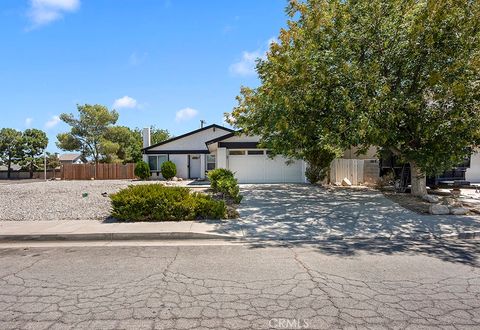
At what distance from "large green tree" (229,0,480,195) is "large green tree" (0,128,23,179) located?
151 feet

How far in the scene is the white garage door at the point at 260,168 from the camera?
2177 cm

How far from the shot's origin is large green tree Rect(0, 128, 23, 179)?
148 ft

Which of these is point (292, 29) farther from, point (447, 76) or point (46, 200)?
point (46, 200)

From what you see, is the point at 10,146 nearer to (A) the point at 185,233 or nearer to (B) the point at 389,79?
(A) the point at 185,233

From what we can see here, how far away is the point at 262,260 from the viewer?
19.2ft

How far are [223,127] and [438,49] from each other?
21193 mm

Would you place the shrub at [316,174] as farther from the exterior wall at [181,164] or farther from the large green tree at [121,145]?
the large green tree at [121,145]

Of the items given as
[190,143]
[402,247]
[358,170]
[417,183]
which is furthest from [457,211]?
[190,143]

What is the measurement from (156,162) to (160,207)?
21850 millimetres

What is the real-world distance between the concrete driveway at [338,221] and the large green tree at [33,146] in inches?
1741

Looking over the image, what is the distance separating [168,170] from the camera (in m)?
27.5

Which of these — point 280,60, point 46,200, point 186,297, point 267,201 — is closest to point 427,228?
point 267,201

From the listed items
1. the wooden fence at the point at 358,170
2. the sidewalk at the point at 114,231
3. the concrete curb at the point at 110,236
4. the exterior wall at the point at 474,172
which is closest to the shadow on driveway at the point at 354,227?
the sidewalk at the point at 114,231

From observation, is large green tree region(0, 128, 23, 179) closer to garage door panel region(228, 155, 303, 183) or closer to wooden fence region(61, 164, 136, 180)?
wooden fence region(61, 164, 136, 180)
